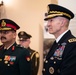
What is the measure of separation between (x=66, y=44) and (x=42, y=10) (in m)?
2.40

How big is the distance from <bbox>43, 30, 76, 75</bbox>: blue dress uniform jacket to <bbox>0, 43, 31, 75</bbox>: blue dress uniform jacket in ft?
1.71

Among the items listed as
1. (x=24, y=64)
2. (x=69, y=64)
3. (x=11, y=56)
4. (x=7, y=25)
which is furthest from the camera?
(x=7, y=25)

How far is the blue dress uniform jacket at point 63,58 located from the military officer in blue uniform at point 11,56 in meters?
0.53

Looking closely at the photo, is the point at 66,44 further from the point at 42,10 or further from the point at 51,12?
the point at 42,10

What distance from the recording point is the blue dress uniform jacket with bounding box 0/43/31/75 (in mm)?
2367

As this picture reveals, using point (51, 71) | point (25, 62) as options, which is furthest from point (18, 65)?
point (51, 71)

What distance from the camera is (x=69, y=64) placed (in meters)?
1.71

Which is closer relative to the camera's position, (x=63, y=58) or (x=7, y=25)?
(x=63, y=58)

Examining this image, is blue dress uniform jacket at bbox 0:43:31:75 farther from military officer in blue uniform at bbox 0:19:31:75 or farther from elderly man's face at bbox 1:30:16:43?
elderly man's face at bbox 1:30:16:43

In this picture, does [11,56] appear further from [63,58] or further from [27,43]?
[27,43]

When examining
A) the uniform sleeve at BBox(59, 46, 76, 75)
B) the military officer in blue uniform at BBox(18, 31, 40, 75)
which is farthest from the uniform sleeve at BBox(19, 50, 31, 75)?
the military officer in blue uniform at BBox(18, 31, 40, 75)

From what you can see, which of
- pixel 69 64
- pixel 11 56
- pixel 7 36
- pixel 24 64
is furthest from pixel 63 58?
pixel 7 36

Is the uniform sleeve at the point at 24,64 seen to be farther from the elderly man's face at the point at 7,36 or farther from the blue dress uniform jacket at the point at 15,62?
the elderly man's face at the point at 7,36

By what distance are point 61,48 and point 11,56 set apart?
2.63 feet
